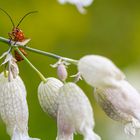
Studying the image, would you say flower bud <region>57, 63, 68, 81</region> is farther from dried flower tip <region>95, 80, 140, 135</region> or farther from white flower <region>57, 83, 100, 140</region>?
dried flower tip <region>95, 80, 140, 135</region>

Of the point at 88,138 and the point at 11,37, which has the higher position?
the point at 11,37

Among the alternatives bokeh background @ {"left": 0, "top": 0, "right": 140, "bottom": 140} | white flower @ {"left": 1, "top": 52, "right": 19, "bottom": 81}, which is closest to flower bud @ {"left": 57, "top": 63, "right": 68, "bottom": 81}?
white flower @ {"left": 1, "top": 52, "right": 19, "bottom": 81}

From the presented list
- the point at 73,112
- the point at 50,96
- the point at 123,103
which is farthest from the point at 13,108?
the point at 123,103

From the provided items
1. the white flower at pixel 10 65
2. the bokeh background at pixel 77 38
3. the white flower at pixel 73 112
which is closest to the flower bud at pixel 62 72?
the white flower at pixel 73 112

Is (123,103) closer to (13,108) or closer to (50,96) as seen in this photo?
(50,96)

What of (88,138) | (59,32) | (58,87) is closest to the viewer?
(88,138)

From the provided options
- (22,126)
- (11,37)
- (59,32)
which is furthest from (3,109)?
(59,32)

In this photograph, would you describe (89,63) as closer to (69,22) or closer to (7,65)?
(7,65)
